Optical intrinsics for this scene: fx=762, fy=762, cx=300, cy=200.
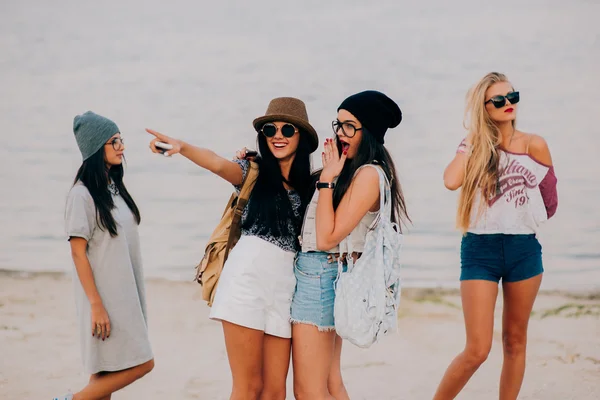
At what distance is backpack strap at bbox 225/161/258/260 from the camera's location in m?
3.39

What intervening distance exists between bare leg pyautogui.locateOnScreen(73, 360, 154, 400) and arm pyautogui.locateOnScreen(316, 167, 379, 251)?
1.24 meters

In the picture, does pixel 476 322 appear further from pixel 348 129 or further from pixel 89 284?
pixel 89 284

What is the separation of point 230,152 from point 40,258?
3.04 meters

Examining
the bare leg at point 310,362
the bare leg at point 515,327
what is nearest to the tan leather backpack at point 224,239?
the bare leg at point 310,362

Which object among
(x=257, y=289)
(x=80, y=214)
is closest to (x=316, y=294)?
(x=257, y=289)

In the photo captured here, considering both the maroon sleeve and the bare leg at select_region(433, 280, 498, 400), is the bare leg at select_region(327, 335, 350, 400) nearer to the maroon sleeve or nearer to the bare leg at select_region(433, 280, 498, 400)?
the bare leg at select_region(433, 280, 498, 400)

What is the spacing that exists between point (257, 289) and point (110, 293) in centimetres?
85

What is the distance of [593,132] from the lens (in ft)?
34.7

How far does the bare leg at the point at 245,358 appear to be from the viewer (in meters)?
3.21

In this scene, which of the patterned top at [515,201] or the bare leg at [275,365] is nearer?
the bare leg at [275,365]

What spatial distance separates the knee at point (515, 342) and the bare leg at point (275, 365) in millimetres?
1182

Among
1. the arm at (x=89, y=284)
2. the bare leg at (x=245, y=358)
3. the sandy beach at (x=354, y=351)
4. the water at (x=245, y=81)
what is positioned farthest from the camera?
the water at (x=245, y=81)

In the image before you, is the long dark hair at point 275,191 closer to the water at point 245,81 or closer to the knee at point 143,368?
the knee at point 143,368

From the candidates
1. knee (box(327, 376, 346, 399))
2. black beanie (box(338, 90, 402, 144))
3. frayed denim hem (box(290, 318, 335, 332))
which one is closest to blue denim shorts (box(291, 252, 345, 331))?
frayed denim hem (box(290, 318, 335, 332))
